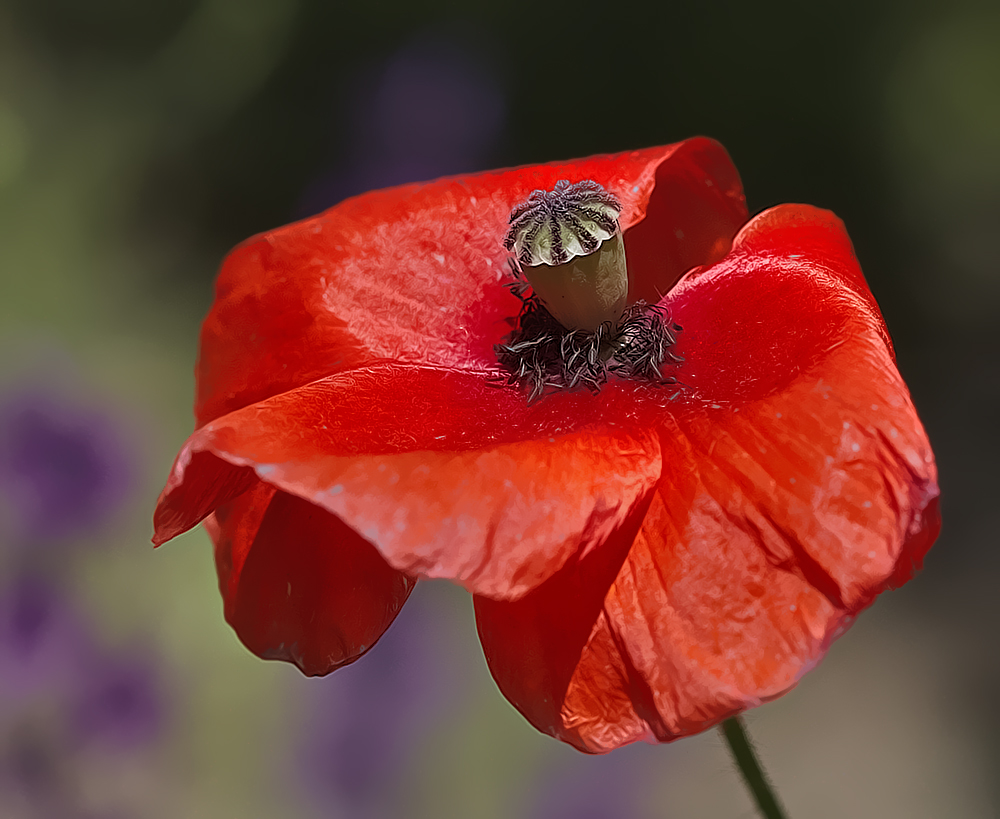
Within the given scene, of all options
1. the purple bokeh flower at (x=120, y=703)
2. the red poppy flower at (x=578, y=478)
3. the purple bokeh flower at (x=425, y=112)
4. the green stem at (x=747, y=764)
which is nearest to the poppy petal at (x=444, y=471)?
the red poppy flower at (x=578, y=478)

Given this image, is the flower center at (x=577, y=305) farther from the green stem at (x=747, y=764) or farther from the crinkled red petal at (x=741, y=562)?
the green stem at (x=747, y=764)

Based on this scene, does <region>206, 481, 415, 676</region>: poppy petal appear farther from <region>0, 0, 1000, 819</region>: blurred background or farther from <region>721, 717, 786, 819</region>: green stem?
<region>0, 0, 1000, 819</region>: blurred background

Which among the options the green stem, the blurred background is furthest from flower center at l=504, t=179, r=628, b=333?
the blurred background

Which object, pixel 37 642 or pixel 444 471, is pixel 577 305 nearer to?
pixel 444 471

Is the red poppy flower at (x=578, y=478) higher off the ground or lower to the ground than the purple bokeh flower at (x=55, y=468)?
higher

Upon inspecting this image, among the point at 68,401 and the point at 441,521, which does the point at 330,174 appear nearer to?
the point at 68,401

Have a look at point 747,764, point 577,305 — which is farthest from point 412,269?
point 747,764
